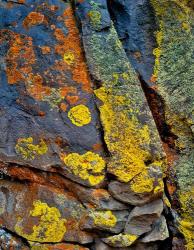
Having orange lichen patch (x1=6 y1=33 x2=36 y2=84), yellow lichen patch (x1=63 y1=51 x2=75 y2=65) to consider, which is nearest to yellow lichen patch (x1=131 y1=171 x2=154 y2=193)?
yellow lichen patch (x1=63 y1=51 x2=75 y2=65)

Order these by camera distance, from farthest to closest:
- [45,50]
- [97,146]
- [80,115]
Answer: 1. [45,50]
2. [80,115]
3. [97,146]

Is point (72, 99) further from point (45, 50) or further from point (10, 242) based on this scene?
point (10, 242)

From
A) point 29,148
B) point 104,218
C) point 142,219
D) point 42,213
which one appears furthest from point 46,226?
point 142,219

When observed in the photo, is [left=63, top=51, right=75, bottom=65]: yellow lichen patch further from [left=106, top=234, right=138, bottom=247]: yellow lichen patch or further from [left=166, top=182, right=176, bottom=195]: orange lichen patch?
[left=106, top=234, right=138, bottom=247]: yellow lichen patch

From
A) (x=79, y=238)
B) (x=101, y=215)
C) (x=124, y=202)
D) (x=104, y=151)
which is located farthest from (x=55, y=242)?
(x=104, y=151)

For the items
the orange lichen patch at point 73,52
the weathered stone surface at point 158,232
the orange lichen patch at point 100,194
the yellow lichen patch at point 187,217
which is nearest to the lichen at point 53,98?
the orange lichen patch at point 73,52
